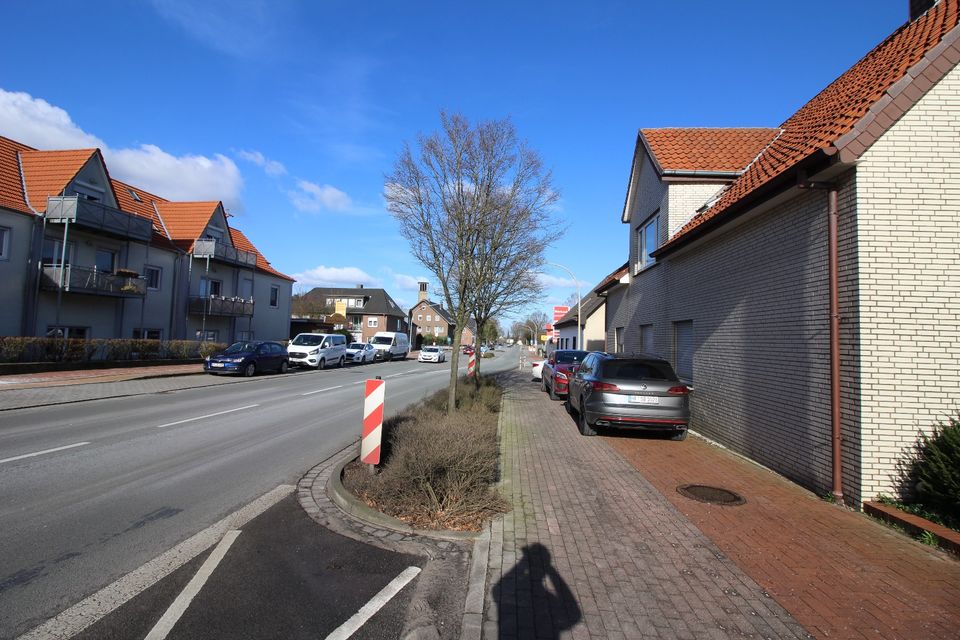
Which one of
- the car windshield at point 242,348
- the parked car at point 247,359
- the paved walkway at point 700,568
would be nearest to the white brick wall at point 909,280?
the paved walkway at point 700,568

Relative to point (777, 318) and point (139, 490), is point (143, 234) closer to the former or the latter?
point (139, 490)

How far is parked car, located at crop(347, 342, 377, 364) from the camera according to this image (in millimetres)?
32969

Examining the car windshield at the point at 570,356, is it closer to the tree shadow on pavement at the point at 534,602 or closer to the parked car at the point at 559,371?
the parked car at the point at 559,371

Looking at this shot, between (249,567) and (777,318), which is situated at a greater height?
(777,318)

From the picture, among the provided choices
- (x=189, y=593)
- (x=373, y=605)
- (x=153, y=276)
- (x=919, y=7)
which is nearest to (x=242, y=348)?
(x=153, y=276)

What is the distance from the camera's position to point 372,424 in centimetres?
591

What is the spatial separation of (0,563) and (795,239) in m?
8.34

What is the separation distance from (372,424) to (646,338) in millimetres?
9683

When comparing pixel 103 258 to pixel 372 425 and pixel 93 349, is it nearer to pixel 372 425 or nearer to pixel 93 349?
pixel 93 349

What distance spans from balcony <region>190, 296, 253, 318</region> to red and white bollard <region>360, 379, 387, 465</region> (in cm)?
2610

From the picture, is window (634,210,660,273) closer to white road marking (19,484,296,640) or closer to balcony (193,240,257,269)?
white road marking (19,484,296,640)

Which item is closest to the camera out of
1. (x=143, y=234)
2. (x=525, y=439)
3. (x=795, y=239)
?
(x=795, y=239)

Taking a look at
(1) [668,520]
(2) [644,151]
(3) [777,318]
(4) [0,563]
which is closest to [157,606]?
(4) [0,563]

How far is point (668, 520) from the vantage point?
480 cm
